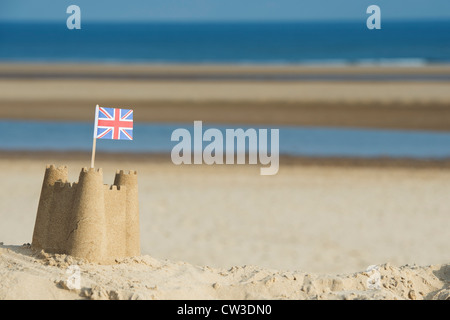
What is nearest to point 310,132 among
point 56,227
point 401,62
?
point 56,227

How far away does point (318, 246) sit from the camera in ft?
38.6

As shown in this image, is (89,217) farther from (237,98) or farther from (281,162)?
(237,98)

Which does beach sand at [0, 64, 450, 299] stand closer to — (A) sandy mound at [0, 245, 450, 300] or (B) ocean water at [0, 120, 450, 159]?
(A) sandy mound at [0, 245, 450, 300]

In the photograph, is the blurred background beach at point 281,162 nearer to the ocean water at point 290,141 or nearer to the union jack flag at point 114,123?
the ocean water at point 290,141

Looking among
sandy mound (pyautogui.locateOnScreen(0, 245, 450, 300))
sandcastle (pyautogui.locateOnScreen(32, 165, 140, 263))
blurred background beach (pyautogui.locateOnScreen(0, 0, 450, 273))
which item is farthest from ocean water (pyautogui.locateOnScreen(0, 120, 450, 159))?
sandcastle (pyautogui.locateOnScreen(32, 165, 140, 263))

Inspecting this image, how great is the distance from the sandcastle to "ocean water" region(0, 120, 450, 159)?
13281mm

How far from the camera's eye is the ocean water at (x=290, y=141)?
2000cm

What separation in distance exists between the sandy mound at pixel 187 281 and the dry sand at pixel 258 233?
10 mm

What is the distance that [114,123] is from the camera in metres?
6.29

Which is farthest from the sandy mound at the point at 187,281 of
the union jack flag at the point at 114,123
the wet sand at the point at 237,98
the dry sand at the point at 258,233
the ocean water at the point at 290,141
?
the wet sand at the point at 237,98

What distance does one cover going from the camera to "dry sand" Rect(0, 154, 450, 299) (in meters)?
6.01

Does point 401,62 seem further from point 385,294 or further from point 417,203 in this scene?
point 385,294

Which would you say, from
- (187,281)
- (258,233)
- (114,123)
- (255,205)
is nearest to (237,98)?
(255,205)

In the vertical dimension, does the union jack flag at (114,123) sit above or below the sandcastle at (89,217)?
above
